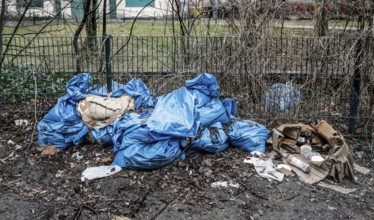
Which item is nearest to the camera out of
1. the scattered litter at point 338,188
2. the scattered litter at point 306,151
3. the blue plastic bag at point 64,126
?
the scattered litter at point 338,188

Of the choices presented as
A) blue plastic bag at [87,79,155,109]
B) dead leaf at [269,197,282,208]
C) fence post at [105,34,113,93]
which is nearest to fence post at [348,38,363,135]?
dead leaf at [269,197,282,208]

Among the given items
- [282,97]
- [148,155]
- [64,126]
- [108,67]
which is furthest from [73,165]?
[282,97]

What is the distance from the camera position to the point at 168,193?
4043mm

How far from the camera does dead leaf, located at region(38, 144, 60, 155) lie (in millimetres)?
4863

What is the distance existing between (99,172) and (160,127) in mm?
788

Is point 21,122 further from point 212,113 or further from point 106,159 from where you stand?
point 212,113

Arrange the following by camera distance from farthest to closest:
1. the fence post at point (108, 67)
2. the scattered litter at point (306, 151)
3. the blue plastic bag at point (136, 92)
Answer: the fence post at point (108, 67), the blue plastic bag at point (136, 92), the scattered litter at point (306, 151)

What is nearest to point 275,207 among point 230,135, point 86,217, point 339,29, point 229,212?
point 229,212

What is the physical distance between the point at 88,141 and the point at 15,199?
1.26 meters

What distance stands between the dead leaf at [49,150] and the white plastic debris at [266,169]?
7.28ft

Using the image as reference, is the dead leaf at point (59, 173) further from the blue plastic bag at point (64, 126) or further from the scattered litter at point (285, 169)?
the scattered litter at point (285, 169)

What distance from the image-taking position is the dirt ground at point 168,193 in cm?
373

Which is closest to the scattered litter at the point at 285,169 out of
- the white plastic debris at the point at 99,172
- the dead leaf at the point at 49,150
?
the white plastic debris at the point at 99,172

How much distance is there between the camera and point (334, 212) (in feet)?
12.4
